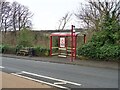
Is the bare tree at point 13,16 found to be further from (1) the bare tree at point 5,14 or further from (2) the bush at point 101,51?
(2) the bush at point 101,51

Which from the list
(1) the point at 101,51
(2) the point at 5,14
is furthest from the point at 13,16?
(1) the point at 101,51

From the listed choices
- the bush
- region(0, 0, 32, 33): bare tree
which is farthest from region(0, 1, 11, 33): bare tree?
the bush

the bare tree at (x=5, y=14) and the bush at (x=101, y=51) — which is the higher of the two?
the bare tree at (x=5, y=14)

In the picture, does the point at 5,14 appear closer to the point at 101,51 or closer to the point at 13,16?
the point at 13,16

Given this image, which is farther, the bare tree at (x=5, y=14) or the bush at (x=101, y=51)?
the bare tree at (x=5, y=14)

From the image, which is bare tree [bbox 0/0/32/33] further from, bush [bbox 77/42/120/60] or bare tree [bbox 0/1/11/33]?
bush [bbox 77/42/120/60]

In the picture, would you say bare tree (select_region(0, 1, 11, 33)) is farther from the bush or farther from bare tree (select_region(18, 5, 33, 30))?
the bush

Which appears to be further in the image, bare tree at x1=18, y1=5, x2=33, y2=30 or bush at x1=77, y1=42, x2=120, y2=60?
bare tree at x1=18, y1=5, x2=33, y2=30

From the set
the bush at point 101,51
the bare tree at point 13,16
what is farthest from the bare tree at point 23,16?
the bush at point 101,51

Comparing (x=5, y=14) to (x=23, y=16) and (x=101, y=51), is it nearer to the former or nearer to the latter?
(x=23, y=16)

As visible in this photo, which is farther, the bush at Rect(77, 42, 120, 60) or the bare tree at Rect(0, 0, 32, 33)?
the bare tree at Rect(0, 0, 32, 33)

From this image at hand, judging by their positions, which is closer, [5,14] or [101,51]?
[101,51]

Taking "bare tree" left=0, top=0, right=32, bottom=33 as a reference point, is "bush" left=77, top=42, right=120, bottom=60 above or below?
below

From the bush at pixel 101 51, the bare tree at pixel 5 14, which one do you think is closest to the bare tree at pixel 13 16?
the bare tree at pixel 5 14
